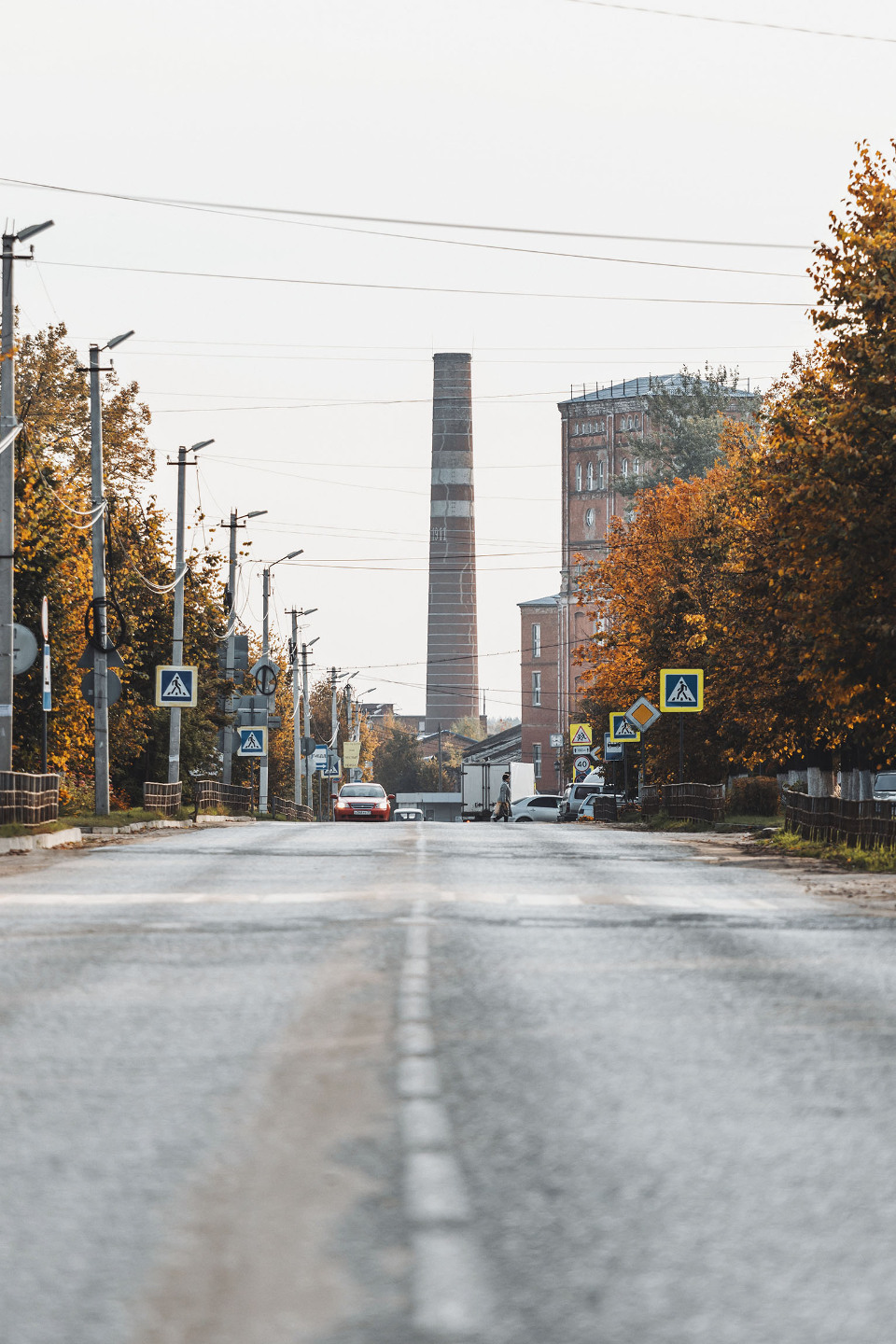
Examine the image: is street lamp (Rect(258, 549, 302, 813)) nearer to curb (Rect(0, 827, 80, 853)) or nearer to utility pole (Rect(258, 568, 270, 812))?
utility pole (Rect(258, 568, 270, 812))

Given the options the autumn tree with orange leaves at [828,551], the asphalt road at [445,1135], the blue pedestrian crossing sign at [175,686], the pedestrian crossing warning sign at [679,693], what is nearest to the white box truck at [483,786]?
the autumn tree with orange leaves at [828,551]

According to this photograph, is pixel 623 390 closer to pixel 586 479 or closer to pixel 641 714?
pixel 586 479

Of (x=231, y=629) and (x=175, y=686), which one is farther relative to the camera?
(x=231, y=629)

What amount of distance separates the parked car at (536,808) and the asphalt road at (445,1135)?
68.9m

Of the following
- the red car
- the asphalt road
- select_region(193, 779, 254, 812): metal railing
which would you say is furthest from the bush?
the asphalt road

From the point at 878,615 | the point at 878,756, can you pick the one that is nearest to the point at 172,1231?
the point at 878,615

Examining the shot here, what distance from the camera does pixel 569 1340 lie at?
13.5 feet

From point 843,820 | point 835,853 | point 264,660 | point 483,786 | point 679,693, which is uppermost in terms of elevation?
point 264,660

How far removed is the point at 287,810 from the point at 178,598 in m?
25.9

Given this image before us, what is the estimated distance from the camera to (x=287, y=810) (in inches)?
3177

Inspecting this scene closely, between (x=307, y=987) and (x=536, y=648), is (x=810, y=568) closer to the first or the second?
(x=307, y=987)

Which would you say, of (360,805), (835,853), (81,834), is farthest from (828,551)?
(360,805)

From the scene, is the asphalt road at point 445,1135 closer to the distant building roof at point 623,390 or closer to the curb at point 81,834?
the curb at point 81,834

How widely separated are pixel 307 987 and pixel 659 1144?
4606mm
